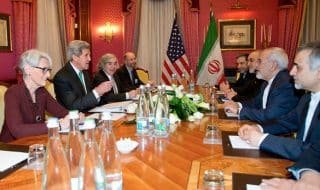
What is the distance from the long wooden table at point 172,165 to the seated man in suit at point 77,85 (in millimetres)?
1028

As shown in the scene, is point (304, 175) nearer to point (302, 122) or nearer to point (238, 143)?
point (238, 143)

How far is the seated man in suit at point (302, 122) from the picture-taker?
1.57m

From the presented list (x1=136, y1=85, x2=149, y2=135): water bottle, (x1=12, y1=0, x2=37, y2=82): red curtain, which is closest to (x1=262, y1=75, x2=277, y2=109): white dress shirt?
(x1=136, y1=85, x2=149, y2=135): water bottle

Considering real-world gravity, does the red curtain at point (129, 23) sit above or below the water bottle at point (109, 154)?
above

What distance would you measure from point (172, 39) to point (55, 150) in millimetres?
5724

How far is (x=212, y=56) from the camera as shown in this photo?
633 centimetres

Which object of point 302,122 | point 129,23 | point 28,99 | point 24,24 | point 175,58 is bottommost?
point 302,122

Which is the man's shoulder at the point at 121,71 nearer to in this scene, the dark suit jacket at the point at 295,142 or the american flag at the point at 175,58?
the american flag at the point at 175,58

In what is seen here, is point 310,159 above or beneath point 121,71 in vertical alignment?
beneath

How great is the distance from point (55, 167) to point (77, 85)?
7.23ft

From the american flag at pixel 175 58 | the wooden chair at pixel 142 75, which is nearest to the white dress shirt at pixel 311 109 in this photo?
the wooden chair at pixel 142 75

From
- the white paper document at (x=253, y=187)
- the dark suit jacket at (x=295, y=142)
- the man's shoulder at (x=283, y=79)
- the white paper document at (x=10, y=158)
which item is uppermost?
the man's shoulder at (x=283, y=79)

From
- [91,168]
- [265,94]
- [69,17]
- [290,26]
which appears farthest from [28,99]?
[290,26]

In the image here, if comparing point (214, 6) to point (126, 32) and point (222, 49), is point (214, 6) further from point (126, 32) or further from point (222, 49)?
point (126, 32)
